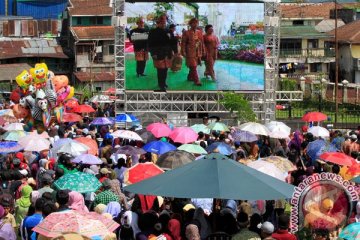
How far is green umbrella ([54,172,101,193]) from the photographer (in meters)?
13.3

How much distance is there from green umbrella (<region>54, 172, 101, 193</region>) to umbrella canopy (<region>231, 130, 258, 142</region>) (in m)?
7.33

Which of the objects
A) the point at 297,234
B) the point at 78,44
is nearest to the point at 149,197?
the point at 297,234

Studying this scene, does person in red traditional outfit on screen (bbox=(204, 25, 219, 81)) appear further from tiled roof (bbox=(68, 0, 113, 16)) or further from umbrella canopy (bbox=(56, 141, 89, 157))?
tiled roof (bbox=(68, 0, 113, 16))

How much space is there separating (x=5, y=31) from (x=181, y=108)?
102 feet

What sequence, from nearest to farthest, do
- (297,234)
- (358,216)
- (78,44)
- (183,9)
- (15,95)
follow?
(297,234) < (358,216) < (15,95) < (183,9) < (78,44)

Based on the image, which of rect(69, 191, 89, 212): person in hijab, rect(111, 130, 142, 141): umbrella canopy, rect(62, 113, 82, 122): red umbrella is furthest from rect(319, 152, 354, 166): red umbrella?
rect(62, 113, 82, 122): red umbrella

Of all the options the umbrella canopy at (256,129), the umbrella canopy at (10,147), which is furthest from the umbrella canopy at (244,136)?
the umbrella canopy at (10,147)

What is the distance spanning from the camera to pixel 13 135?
1983 centimetres

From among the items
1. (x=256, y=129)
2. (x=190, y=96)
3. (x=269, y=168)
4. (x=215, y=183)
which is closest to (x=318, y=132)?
(x=256, y=129)

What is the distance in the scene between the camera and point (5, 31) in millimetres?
63938

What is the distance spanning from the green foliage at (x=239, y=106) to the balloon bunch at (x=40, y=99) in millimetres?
10072

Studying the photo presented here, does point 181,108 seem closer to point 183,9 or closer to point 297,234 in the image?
point 183,9

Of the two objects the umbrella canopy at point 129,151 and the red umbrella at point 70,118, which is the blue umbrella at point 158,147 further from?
the red umbrella at point 70,118

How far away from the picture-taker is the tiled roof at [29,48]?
59.6 meters
